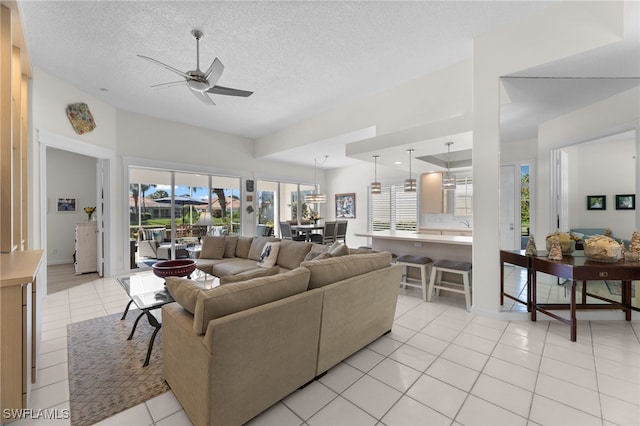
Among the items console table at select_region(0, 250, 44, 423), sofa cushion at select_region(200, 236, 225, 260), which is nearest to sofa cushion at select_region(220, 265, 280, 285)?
console table at select_region(0, 250, 44, 423)

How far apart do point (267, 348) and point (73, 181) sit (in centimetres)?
742

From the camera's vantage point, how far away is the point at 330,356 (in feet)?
6.74

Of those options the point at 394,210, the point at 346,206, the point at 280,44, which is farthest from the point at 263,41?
the point at 346,206

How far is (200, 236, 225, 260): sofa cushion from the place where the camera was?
473 centimetres

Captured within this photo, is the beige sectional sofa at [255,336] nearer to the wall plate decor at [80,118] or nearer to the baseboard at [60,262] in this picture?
the wall plate decor at [80,118]

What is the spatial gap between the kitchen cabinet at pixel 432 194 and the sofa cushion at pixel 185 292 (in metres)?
6.52

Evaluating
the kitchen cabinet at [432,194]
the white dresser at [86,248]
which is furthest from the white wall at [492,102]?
the white dresser at [86,248]

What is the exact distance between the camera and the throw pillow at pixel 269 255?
13.3 feet

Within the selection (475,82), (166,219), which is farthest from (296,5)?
(166,219)

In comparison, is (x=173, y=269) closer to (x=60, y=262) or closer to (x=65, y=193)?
(x=60, y=262)

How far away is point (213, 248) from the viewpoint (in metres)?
4.76

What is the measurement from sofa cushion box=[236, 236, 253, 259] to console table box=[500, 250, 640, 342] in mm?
3819

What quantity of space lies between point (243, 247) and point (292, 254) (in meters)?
1.32

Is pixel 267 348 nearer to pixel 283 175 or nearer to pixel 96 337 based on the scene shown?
pixel 96 337
